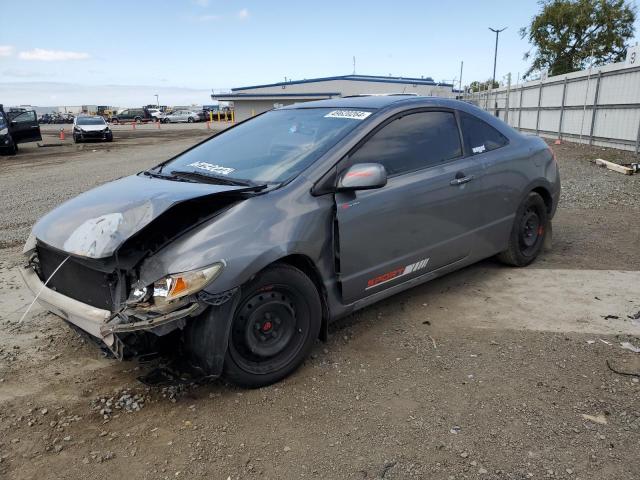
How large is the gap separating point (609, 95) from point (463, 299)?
541 inches

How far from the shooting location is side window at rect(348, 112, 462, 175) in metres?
3.67

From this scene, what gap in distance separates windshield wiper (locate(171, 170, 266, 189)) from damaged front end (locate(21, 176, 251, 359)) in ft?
0.59

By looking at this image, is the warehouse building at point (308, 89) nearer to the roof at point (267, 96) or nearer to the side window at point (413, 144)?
the roof at point (267, 96)

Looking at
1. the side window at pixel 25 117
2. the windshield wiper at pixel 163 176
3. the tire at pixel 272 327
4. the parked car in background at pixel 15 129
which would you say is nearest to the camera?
the tire at pixel 272 327

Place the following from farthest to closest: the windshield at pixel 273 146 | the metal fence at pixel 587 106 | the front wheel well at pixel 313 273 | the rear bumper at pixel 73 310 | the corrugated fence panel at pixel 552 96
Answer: the corrugated fence panel at pixel 552 96 → the metal fence at pixel 587 106 → the windshield at pixel 273 146 → the front wheel well at pixel 313 273 → the rear bumper at pixel 73 310

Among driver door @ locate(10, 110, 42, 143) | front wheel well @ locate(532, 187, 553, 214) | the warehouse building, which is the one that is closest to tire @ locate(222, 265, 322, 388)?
front wheel well @ locate(532, 187, 553, 214)

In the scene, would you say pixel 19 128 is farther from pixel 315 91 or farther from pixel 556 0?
pixel 556 0

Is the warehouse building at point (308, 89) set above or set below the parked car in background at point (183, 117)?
above

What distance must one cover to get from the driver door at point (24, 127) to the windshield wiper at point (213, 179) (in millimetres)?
20582

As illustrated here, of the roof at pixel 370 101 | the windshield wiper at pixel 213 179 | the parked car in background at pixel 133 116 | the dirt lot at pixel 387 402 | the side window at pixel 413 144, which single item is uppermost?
the roof at pixel 370 101

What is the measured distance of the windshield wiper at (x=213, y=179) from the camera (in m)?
3.36

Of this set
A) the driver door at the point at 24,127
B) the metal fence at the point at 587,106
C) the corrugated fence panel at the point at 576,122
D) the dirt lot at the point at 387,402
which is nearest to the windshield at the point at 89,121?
the driver door at the point at 24,127

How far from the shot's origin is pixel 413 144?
395cm

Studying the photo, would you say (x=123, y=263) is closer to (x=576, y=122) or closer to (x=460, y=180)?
(x=460, y=180)
